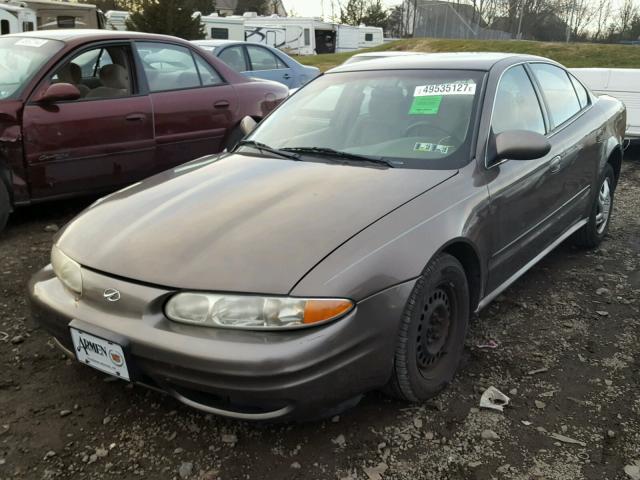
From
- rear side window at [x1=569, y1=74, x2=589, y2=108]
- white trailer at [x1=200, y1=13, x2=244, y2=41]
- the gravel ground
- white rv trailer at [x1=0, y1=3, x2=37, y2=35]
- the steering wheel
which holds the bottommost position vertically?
the gravel ground

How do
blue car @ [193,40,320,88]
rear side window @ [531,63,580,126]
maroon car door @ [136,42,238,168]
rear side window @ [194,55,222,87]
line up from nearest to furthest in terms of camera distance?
rear side window @ [531,63,580,126] < maroon car door @ [136,42,238,168] < rear side window @ [194,55,222,87] < blue car @ [193,40,320,88]

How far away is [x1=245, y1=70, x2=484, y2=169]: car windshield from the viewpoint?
2.87m

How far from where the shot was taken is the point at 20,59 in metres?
4.55

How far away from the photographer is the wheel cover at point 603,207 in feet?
14.3

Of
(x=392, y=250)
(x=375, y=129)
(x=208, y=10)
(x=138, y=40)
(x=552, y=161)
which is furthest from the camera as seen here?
(x=208, y=10)

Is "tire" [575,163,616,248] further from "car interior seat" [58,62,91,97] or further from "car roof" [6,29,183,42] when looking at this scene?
"car interior seat" [58,62,91,97]

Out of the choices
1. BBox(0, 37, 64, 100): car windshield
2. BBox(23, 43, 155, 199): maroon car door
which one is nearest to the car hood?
BBox(23, 43, 155, 199): maroon car door

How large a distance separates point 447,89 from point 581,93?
5.44 ft

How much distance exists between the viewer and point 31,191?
4.30 metres

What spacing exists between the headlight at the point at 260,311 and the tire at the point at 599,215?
115 inches

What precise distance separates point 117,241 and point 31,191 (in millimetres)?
2401

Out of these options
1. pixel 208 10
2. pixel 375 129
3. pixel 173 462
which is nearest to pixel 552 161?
pixel 375 129

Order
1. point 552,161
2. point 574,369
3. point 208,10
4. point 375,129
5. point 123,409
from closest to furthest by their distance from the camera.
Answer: point 123,409 < point 574,369 < point 375,129 < point 552,161 < point 208,10

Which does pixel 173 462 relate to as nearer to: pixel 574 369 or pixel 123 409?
pixel 123 409
